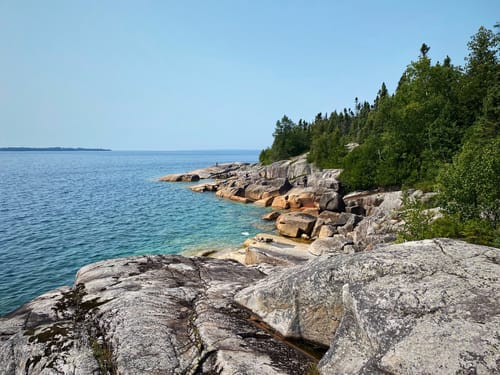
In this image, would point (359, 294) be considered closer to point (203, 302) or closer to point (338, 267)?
point (338, 267)

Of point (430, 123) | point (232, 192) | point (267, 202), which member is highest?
point (430, 123)

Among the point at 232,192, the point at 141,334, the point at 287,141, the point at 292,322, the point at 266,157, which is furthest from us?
the point at 266,157

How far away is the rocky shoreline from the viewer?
5.53m

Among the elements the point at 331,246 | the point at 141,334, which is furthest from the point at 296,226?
the point at 141,334

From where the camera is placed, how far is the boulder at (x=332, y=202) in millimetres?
37656

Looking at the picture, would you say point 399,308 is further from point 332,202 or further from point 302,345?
point 332,202

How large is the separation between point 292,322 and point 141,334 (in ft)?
13.2

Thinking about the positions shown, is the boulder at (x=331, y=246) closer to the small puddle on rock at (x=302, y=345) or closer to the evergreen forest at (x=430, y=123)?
the evergreen forest at (x=430, y=123)

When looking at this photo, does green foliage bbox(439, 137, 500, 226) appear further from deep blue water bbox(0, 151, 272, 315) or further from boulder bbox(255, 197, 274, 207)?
boulder bbox(255, 197, 274, 207)

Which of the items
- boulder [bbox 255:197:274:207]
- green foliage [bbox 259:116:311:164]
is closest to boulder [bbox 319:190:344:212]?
boulder [bbox 255:197:274:207]

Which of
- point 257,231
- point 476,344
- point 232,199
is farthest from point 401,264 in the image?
point 232,199

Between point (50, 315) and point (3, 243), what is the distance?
25181 mm

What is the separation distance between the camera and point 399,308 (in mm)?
6078

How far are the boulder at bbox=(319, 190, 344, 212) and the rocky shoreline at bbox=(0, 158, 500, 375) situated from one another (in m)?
28.9
